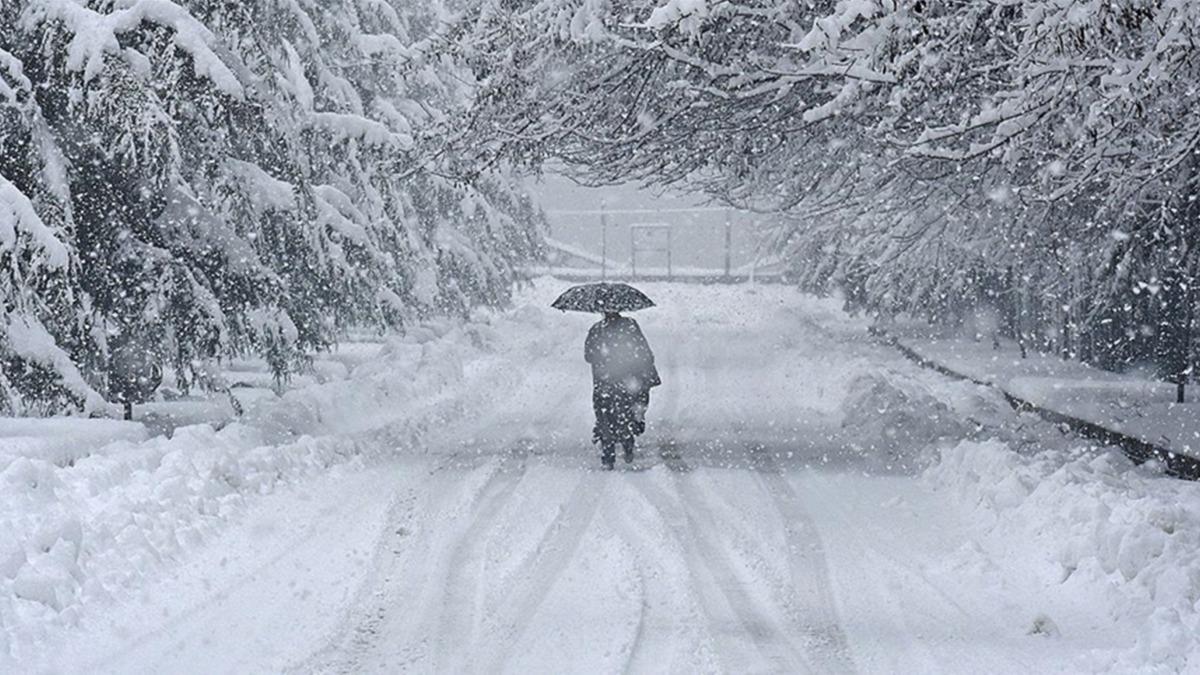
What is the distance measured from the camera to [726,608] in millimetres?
7363

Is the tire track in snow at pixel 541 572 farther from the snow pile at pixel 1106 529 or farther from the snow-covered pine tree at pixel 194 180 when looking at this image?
the snow-covered pine tree at pixel 194 180

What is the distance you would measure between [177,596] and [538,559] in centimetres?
242

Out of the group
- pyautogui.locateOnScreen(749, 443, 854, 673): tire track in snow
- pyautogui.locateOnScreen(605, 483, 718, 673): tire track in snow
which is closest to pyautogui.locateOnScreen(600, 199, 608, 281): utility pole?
pyautogui.locateOnScreen(749, 443, 854, 673): tire track in snow

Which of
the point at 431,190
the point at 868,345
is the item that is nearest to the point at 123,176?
the point at 431,190

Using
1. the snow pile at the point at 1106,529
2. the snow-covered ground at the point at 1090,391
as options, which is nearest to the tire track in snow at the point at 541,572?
the snow pile at the point at 1106,529

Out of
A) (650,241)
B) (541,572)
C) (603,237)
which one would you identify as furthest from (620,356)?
(650,241)

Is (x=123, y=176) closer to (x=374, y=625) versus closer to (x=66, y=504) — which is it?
(x=66, y=504)

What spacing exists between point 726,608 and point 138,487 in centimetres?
470

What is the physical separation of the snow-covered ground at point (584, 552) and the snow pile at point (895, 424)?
0.11 m

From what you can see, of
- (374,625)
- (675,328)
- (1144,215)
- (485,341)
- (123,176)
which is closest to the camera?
(374,625)

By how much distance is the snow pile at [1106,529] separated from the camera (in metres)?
6.65

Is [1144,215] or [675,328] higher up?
[1144,215]

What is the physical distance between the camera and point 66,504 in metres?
8.43

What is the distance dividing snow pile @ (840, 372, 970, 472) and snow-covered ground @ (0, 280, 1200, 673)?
0.35ft
